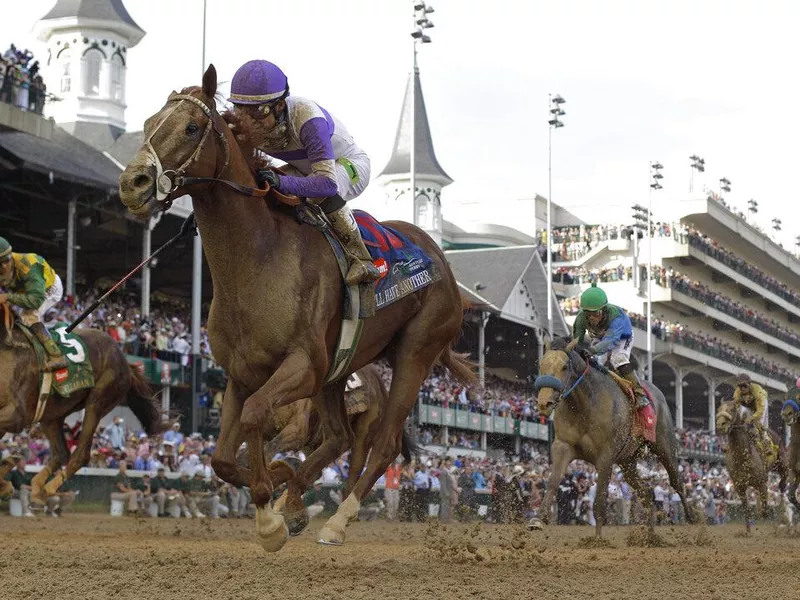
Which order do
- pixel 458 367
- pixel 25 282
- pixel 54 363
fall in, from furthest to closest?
1. pixel 54 363
2. pixel 25 282
3. pixel 458 367

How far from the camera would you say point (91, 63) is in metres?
40.7

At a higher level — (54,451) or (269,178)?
(269,178)

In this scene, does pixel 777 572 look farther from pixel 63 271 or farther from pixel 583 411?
pixel 63 271

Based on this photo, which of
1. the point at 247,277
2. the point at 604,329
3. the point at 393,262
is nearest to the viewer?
the point at 247,277

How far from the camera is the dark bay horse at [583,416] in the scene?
38.2 feet

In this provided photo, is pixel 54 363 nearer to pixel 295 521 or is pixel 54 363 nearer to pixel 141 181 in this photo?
pixel 295 521

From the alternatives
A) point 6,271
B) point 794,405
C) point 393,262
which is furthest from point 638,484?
point 6,271

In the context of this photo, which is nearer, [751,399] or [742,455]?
[751,399]

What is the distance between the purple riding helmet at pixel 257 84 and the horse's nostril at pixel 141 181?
0.97m

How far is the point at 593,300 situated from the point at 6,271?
5.41 m

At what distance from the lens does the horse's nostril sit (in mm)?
6062

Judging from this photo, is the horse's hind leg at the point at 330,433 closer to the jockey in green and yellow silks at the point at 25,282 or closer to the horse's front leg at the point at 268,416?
the horse's front leg at the point at 268,416

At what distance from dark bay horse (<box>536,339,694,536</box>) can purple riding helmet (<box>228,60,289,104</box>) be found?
5297mm

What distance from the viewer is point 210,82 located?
6422 mm
